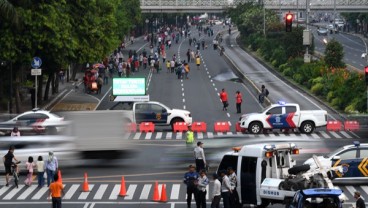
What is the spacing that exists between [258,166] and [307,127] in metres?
22.1

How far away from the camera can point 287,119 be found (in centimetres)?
5431

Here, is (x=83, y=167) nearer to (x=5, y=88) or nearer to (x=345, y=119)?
(x=345, y=119)

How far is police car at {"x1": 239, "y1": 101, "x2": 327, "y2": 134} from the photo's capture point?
54312mm

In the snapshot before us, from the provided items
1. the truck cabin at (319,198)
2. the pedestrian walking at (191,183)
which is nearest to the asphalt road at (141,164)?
the pedestrian walking at (191,183)

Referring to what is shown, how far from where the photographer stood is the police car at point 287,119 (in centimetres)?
5431

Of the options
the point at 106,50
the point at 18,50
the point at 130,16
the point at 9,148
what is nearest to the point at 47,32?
the point at 18,50

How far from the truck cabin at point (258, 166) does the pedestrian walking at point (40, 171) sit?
8.47m

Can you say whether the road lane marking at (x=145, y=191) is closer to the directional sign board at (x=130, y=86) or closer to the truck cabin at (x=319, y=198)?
the truck cabin at (x=319, y=198)

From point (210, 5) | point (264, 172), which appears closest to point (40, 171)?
point (264, 172)

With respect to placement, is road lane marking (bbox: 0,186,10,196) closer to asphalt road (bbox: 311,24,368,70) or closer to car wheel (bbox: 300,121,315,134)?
car wheel (bbox: 300,121,315,134)

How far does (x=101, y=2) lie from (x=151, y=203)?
39289 millimetres

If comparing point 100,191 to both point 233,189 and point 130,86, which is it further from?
point 130,86

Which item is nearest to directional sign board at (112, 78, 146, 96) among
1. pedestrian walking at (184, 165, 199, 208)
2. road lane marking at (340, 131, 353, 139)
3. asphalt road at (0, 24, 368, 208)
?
asphalt road at (0, 24, 368, 208)

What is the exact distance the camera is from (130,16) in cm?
13025
